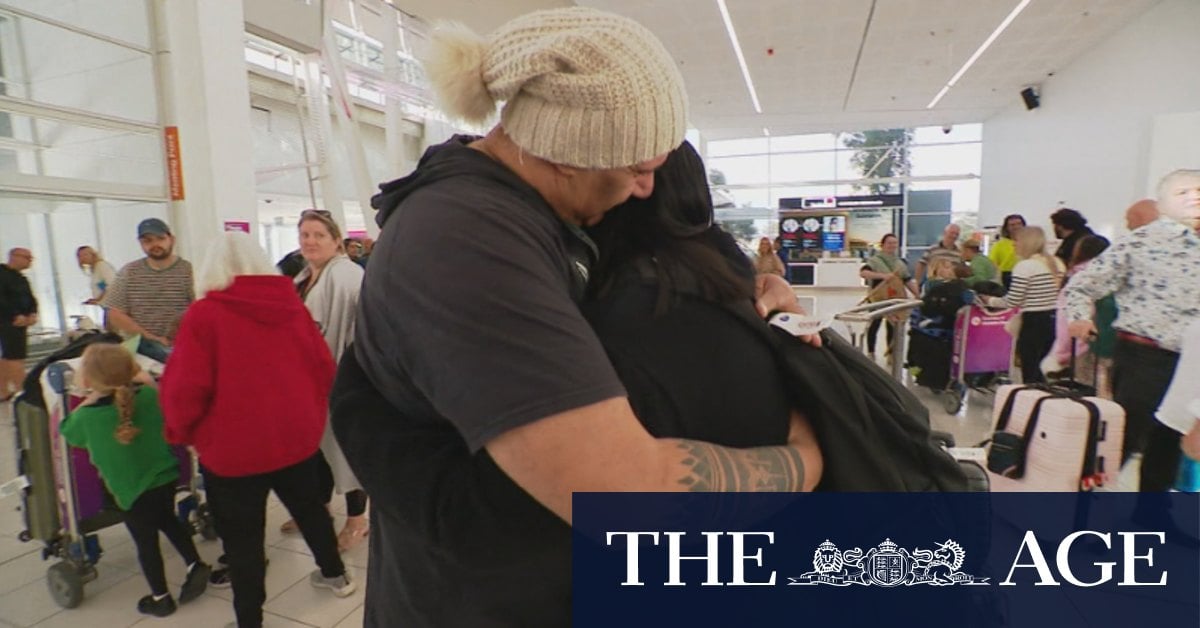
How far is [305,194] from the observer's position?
10.0 meters

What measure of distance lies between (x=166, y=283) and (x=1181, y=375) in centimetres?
482

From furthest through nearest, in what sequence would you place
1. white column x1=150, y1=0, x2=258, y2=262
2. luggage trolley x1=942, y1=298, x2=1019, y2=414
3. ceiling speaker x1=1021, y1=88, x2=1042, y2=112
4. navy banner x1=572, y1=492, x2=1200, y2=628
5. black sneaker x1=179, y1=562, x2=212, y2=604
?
ceiling speaker x1=1021, y1=88, x2=1042, y2=112, luggage trolley x1=942, y1=298, x2=1019, y2=414, white column x1=150, y1=0, x2=258, y2=262, black sneaker x1=179, y1=562, x2=212, y2=604, navy banner x1=572, y1=492, x2=1200, y2=628

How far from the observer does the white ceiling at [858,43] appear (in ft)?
25.9

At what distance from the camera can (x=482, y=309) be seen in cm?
50

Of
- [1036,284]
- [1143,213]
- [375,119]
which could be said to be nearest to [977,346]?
[1036,284]

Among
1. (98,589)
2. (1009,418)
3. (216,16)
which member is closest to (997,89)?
(1009,418)

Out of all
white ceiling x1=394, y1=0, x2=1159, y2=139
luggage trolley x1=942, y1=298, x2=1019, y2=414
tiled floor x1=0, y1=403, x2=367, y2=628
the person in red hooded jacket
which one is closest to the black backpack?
the person in red hooded jacket

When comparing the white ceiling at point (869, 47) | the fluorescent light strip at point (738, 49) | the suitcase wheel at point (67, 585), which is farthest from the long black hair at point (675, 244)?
the fluorescent light strip at point (738, 49)

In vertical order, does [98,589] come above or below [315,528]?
below

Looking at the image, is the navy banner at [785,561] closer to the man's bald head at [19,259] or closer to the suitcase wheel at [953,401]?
the suitcase wheel at [953,401]

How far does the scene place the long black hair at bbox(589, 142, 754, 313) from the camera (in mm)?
656

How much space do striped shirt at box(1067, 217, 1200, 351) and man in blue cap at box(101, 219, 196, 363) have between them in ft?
15.4

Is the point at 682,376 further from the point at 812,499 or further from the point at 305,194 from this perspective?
the point at 305,194

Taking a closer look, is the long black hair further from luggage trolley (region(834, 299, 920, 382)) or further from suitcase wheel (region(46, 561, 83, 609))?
suitcase wheel (region(46, 561, 83, 609))
